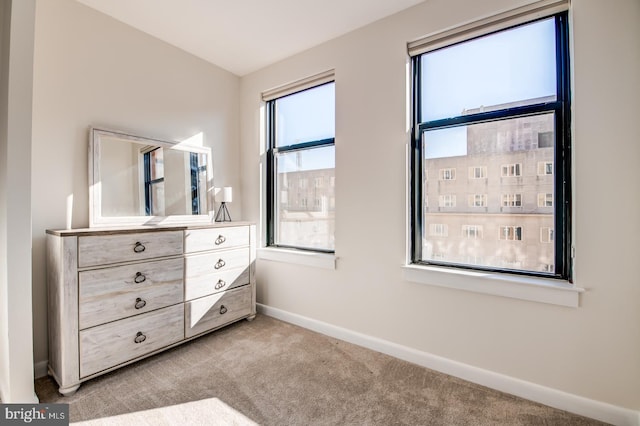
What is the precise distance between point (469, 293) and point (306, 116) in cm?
207

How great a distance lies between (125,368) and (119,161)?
58.8 inches

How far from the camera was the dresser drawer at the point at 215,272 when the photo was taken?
91.9 inches

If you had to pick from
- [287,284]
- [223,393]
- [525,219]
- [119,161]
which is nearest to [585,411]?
[525,219]

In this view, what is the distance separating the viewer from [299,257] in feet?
9.09

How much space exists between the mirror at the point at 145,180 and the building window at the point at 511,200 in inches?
97.2

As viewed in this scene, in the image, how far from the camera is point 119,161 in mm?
2273

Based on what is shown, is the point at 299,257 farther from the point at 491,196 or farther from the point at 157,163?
the point at 491,196

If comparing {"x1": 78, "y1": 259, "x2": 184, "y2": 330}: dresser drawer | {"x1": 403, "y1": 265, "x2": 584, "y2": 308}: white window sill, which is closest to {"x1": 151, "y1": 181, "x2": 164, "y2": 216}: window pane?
{"x1": 78, "y1": 259, "x2": 184, "y2": 330}: dresser drawer

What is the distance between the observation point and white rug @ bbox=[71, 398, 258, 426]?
152cm

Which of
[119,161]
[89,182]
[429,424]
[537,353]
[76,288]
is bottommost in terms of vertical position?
[429,424]

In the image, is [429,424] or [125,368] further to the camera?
Answer: [125,368]

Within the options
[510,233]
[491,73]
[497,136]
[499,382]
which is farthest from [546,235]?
[491,73]

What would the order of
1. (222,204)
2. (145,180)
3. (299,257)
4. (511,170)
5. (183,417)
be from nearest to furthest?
(183,417)
(511,170)
(145,180)
(299,257)
(222,204)

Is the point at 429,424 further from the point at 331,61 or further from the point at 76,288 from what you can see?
the point at 331,61
